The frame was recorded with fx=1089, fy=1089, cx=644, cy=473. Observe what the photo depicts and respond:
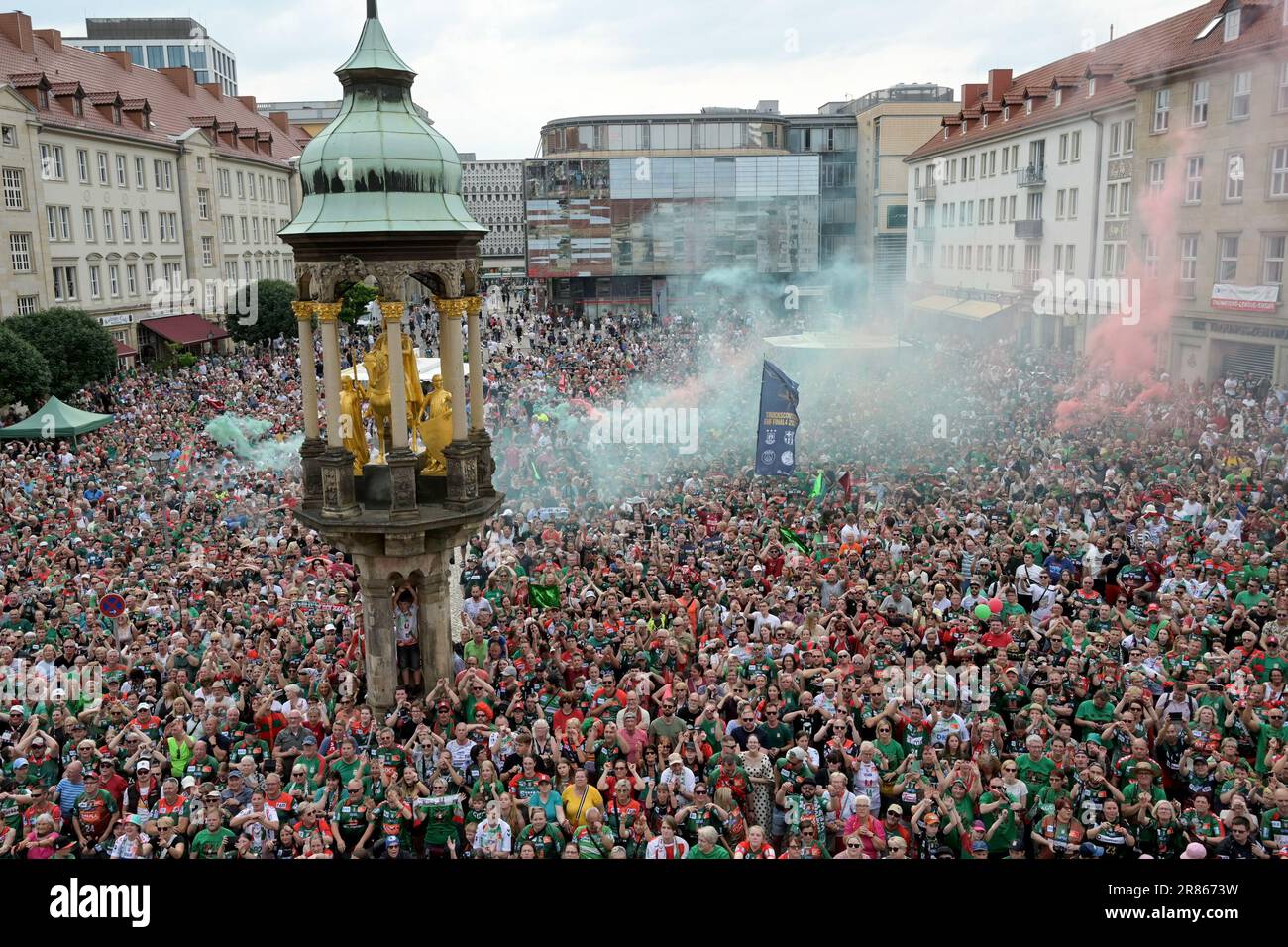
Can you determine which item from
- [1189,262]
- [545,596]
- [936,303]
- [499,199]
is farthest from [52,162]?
[499,199]

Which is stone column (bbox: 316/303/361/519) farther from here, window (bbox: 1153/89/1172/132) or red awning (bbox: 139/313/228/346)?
red awning (bbox: 139/313/228/346)

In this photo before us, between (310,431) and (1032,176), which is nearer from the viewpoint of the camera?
(310,431)

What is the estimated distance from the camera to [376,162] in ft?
Answer: 34.2

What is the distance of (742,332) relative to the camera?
50.8 metres

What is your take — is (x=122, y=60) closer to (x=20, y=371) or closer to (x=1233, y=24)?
(x=20, y=371)

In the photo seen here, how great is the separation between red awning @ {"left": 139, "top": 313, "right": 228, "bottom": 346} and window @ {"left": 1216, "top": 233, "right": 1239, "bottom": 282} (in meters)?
43.3

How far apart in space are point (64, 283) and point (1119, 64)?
4361 centimetres

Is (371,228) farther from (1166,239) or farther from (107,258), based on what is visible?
(107,258)

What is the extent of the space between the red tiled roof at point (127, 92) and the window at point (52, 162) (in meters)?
1.07

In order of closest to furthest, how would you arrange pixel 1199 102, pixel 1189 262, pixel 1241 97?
pixel 1241 97
pixel 1199 102
pixel 1189 262

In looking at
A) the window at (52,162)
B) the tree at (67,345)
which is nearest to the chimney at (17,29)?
the window at (52,162)

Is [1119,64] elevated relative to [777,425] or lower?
elevated

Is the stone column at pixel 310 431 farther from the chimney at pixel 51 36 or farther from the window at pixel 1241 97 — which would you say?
the chimney at pixel 51 36

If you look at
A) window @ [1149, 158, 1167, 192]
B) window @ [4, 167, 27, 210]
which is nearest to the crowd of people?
window @ [1149, 158, 1167, 192]
